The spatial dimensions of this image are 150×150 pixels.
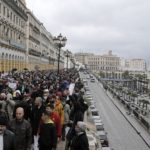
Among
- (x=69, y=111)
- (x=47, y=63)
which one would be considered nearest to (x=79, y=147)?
(x=69, y=111)

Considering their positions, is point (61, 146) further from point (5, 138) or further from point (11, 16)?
point (11, 16)

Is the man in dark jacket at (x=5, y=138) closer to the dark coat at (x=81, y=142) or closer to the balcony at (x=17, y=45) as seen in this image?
the dark coat at (x=81, y=142)

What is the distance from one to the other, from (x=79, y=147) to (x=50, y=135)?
0.96m

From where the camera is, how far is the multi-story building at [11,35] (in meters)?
51.4

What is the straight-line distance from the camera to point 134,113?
47.9 metres

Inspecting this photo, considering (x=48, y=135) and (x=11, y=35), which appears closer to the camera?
(x=48, y=135)

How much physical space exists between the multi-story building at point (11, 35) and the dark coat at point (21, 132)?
40.3m

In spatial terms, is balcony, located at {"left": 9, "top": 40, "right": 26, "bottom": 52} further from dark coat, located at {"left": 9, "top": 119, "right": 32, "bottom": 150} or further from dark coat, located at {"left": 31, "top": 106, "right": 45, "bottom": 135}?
dark coat, located at {"left": 9, "top": 119, "right": 32, "bottom": 150}

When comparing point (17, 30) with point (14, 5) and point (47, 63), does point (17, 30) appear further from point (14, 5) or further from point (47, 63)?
point (47, 63)

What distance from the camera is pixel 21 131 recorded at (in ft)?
28.8

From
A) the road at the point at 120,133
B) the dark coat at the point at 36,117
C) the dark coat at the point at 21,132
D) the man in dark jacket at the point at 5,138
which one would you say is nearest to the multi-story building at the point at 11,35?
the road at the point at 120,133

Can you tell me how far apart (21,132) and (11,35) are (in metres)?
51.7

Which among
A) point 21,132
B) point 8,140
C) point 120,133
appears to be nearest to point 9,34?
point 120,133

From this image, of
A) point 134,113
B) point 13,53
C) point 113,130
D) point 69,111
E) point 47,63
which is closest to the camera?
point 69,111
